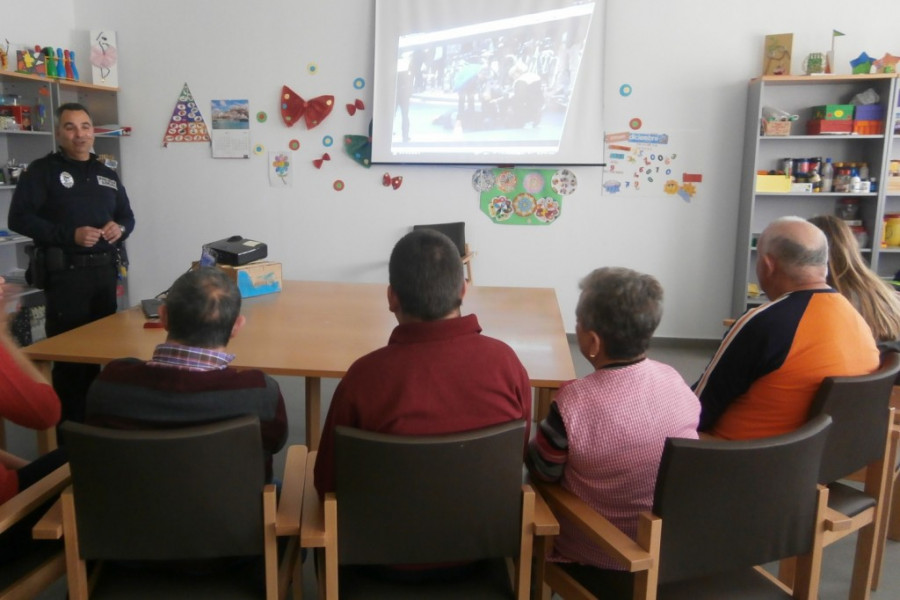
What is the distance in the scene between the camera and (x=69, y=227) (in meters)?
3.44

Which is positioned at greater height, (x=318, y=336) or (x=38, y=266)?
(x=38, y=266)

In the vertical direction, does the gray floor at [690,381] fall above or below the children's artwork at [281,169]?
below

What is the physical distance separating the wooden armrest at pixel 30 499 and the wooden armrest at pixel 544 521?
1010 mm

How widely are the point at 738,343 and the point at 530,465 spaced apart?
Answer: 0.68 metres

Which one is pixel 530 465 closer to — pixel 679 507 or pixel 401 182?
pixel 679 507

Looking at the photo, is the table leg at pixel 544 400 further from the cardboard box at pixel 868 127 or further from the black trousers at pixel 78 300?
the cardboard box at pixel 868 127

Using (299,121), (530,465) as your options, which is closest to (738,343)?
(530,465)

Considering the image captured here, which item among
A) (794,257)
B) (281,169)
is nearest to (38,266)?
(281,169)

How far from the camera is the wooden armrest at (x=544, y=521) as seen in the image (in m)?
1.40

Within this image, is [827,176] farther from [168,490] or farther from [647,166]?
[168,490]

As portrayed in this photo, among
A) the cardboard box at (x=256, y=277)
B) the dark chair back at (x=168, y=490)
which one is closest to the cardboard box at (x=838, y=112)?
the cardboard box at (x=256, y=277)

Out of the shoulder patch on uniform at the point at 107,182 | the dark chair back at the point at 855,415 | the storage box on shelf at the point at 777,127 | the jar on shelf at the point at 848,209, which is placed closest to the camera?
the dark chair back at the point at 855,415

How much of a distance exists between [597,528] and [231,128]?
461cm

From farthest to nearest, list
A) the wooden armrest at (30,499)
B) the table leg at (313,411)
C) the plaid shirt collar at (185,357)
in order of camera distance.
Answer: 1. the table leg at (313,411)
2. the plaid shirt collar at (185,357)
3. the wooden armrest at (30,499)
